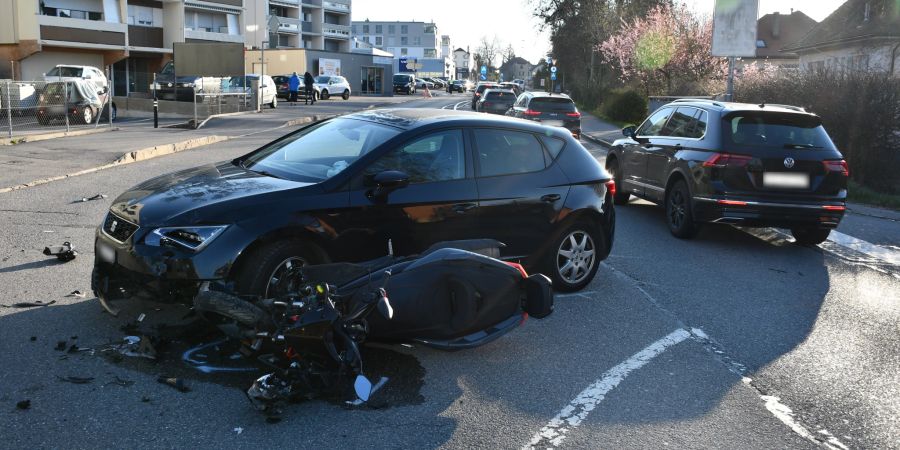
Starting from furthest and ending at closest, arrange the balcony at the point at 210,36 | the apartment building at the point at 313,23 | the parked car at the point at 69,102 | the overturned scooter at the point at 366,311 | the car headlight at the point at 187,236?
the apartment building at the point at 313,23
the balcony at the point at 210,36
the parked car at the point at 69,102
the car headlight at the point at 187,236
the overturned scooter at the point at 366,311

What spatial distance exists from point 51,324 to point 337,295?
85.5 inches

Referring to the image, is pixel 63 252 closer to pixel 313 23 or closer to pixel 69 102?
pixel 69 102

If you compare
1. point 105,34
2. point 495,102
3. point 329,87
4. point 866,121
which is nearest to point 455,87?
point 329,87

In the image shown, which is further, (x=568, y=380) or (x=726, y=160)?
(x=726, y=160)

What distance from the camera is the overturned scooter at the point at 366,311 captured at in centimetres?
438

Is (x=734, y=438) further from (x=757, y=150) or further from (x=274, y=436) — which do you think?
(x=757, y=150)

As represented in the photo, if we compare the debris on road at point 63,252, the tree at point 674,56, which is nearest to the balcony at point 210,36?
the tree at point 674,56

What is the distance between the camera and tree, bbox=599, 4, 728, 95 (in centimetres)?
3816

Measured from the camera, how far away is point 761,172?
9062 millimetres

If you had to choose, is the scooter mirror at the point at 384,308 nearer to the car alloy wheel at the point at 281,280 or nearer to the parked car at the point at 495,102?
the car alloy wheel at the point at 281,280

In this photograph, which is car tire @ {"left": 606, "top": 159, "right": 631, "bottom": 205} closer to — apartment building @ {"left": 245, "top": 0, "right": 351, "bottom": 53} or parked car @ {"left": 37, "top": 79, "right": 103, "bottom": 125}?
parked car @ {"left": 37, "top": 79, "right": 103, "bottom": 125}

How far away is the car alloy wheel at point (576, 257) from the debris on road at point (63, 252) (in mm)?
4381

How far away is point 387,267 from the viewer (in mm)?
5004

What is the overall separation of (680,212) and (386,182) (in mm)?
5452
